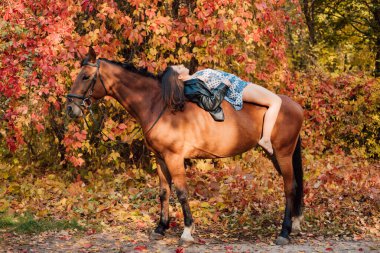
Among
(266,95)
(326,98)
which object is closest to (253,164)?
(326,98)

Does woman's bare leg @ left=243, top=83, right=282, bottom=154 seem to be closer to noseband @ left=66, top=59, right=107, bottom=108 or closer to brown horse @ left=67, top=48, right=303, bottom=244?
brown horse @ left=67, top=48, right=303, bottom=244

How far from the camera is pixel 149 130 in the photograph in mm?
5656

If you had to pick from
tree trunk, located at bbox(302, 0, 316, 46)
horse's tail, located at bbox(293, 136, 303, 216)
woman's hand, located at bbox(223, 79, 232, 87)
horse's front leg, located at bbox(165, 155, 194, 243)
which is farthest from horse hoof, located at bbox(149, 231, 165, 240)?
tree trunk, located at bbox(302, 0, 316, 46)

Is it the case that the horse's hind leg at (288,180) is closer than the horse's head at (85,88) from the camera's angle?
No

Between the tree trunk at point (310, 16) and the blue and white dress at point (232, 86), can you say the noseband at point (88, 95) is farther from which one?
the tree trunk at point (310, 16)

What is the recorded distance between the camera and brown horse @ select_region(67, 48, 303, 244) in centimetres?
561

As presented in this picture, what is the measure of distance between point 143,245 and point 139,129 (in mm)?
1529

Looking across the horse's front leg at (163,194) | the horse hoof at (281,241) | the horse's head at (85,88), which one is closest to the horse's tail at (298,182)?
the horse hoof at (281,241)

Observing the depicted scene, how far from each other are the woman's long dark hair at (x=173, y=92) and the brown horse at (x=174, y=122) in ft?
0.29

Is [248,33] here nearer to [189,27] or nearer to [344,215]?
[189,27]

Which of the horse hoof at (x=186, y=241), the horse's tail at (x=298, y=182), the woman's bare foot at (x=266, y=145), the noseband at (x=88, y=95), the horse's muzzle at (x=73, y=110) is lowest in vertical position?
the horse hoof at (x=186, y=241)

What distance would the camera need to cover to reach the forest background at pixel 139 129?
694cm

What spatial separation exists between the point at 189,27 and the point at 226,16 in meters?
0.68

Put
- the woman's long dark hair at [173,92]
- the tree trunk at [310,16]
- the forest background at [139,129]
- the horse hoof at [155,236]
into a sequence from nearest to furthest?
the woman's long dark hair at [173,92]
the horse hoof at [155,236]
the forest background at [139,129]
the tree trunk at [310,16]
